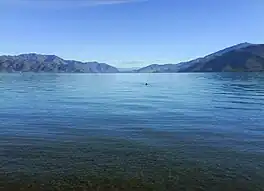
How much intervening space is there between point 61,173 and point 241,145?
15.3 metres

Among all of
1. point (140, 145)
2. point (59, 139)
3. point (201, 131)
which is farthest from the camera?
point (201, 131)

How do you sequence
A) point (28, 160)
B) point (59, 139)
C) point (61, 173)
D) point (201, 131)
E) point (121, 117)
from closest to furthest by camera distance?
point (61, 173) < point (28, 160) < point (59, 139) < point (201, 131) < point (121, 117)

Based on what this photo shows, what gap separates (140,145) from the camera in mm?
25438

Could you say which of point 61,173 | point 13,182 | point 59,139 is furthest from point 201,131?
point 13,182

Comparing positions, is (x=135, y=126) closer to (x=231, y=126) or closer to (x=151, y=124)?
(x=151, y=124)

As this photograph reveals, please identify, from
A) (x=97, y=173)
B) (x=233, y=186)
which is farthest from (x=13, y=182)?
(x=233, y=186)

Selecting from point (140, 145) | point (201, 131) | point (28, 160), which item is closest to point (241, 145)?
point (201, 131)

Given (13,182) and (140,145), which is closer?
(13,182)

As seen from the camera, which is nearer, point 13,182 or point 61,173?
point 13,182

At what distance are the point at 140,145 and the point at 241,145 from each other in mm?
8536

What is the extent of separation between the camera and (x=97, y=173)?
1912 centimetres

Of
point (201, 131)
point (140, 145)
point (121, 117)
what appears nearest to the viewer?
point (140, 145)

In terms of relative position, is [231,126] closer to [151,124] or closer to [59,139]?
[151,124]

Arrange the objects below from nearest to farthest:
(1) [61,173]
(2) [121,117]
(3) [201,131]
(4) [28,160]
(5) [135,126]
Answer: (1) [61,173] < (4) [28,160] < (3) [201,131] < (5) [135,126] < (2) [121,117]
